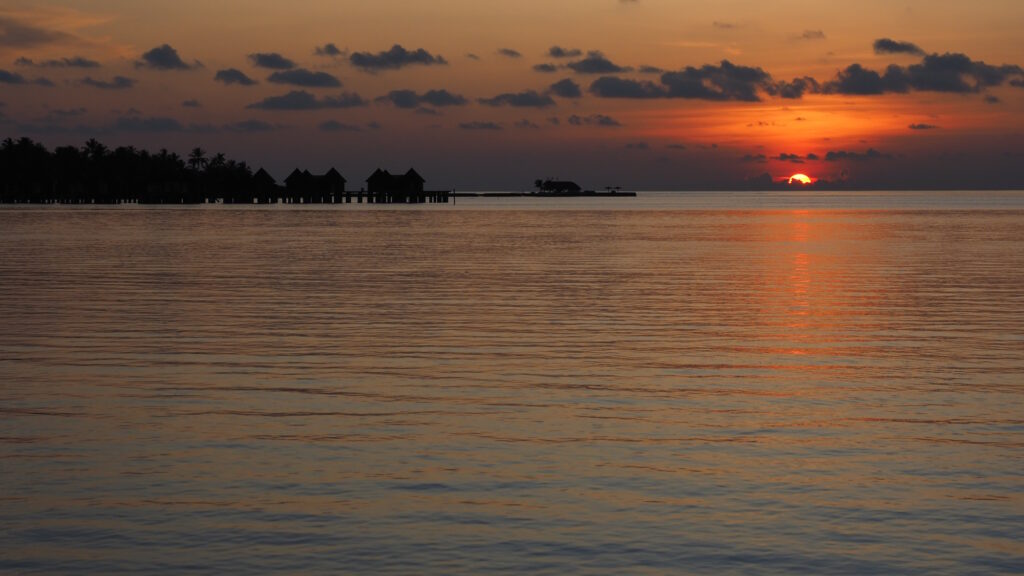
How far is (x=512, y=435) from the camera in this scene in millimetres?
14461

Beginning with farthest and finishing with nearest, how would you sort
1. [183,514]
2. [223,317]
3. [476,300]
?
[476,300] < [223,317] < [183,514]

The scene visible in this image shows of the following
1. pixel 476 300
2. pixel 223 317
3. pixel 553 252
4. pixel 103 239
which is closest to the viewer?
pixel 223 317

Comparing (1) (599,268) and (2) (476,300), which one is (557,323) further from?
(1) (599,268)

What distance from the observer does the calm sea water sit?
1020 cm

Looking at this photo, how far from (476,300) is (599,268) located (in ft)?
51.3

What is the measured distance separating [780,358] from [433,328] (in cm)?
767

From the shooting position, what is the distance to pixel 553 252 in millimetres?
61562

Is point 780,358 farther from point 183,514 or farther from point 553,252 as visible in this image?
point 553,252

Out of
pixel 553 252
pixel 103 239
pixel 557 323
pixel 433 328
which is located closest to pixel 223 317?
pixel 433 328

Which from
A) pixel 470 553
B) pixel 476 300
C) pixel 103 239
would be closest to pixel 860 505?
pixel 470 553

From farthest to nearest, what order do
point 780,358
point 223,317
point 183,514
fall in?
point 223,317 → point 780,358 → point 183,514

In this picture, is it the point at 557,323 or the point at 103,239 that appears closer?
the point at 557,323

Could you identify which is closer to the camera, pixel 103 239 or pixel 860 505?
pixel 860 505

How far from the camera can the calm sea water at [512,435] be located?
10195mm
